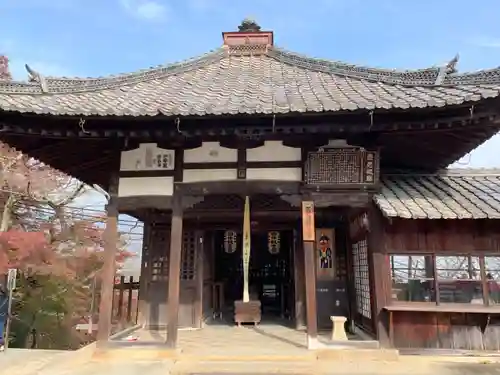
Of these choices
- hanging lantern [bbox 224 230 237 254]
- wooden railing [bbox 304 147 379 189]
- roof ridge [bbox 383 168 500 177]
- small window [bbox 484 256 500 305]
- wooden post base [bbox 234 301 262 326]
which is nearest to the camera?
small window [bbox 484 256 500 305]

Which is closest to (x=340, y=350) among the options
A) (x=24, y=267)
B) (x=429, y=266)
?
(x=429, y=266)

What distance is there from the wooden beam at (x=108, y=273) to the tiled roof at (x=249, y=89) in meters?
1.95

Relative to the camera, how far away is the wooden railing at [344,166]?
7555mm

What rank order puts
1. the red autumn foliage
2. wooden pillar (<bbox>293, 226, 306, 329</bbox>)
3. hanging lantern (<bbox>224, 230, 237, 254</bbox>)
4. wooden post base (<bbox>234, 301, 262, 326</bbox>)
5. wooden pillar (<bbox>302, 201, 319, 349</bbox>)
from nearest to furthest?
wooden pillar (<bbox>302, 201, 319, 349</bbox>) → wooden pillar (<bbox>293, 226, 306, 329</bbox>) → wooden post base (<bbox>234, 301, 262, 326</bbox>) → hanging lantern (<bbox>224, 230, 237, 254</bbox>) → the red autumn foliage

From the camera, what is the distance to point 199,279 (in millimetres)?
10539

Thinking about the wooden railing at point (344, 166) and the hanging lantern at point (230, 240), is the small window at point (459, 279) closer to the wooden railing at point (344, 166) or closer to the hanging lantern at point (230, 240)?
the wooden railing at point (344, 166)

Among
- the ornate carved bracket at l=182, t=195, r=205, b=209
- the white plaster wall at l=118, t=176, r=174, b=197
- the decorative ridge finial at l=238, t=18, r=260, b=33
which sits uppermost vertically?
the decorative ridge finial at l=238, t=18, r=260, b=33

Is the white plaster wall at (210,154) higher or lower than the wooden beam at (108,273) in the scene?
higher

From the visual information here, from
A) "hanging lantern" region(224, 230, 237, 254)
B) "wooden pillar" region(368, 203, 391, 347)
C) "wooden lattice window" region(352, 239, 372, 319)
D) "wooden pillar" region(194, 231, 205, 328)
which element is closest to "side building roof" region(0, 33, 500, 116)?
"wooden pillar" region(368, 203, 391, 347)

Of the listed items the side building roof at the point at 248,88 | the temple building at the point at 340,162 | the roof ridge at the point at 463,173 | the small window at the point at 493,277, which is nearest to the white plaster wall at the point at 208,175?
the temple building at the point at 340,162

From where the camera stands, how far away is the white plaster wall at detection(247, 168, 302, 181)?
7.67 metres

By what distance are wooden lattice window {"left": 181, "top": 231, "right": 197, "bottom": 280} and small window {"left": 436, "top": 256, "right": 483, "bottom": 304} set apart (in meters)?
5.97

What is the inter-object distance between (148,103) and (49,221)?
13.6 m

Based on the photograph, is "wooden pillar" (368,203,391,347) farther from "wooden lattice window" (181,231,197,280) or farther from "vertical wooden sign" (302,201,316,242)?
"wooden lattice window" (181,231,197,280)
